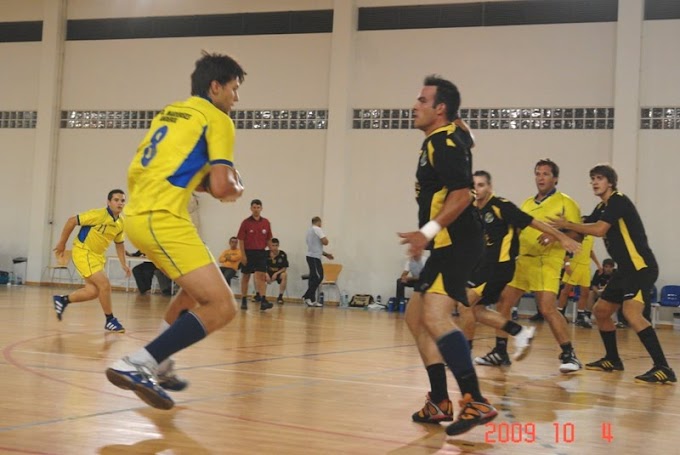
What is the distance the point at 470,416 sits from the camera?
395cm

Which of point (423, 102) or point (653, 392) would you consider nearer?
point (423, 102)

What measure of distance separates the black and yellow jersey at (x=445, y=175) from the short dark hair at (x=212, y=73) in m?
1.13

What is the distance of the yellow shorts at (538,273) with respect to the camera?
769 cm

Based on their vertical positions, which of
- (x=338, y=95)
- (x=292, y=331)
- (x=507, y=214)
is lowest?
(x=292, y=331)

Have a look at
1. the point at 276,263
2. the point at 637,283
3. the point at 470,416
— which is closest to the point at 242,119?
the point at 276,263

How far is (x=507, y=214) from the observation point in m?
6.66

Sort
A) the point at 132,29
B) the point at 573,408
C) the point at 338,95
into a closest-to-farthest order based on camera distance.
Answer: the point at 573,408 → the point at 338,95 → the point at 132,29

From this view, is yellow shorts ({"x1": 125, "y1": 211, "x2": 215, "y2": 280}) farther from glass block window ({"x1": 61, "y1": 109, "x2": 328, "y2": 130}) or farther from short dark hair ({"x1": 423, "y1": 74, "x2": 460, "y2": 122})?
glass block window ({"x1": 61, "y1": 109, "x2": 328, "y2": 130})

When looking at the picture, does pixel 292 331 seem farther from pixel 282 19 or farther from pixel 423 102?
pixel 282 19

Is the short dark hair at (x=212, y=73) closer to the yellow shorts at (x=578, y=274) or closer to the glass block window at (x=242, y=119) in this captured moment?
the yellow shorts at (x=578, y=274)

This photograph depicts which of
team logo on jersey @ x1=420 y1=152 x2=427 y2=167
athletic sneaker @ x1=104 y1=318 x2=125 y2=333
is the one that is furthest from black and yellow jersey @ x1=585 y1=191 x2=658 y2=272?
athletic sneaker @ x1=104 y1=318 x2=125 y2=333

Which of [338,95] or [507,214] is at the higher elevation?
[338,95]

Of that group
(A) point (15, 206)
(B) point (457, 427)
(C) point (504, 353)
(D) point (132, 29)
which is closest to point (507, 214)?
(C) point (504, 353)

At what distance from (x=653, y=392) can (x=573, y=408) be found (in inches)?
53.9
